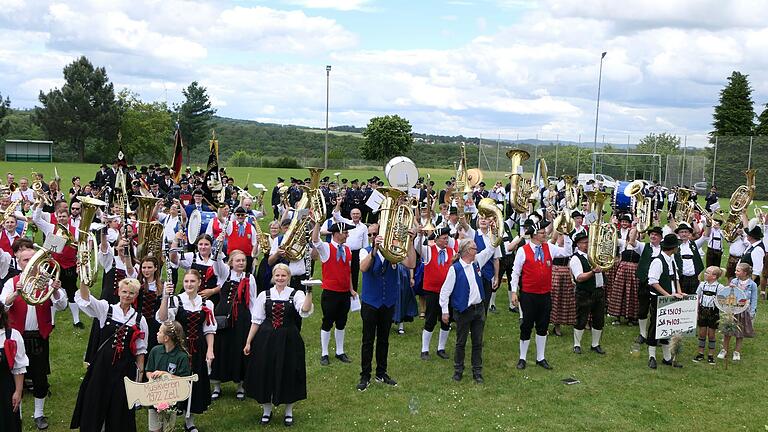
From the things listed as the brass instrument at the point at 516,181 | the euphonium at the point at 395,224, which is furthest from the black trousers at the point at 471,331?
the brass instrument at the point at 516,181

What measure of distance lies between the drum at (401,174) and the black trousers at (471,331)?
68.3 inches

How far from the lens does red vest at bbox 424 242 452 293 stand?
1003 centimetres

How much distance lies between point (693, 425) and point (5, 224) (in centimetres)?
934

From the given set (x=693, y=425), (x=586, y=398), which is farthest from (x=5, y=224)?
(x=693, y=425)

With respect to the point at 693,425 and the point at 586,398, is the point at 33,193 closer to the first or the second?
the point at 586,398

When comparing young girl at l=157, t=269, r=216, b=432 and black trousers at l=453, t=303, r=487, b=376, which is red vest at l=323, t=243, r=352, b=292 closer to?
black trousers at l=453, t=303, r=487, b=376

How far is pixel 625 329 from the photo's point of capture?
11.7 m

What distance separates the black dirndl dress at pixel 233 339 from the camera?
25.1 feet

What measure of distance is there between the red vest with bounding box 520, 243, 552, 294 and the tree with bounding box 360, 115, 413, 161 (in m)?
56.2

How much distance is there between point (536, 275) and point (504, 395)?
5.46 feet

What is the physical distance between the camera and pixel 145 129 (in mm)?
79312

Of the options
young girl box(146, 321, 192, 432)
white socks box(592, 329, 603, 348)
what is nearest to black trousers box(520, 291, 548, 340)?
white socks box(592, 329, 603, 348)

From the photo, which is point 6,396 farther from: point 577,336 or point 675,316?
point 675,316

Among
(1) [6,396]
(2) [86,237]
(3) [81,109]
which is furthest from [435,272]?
(3) [81,109]
